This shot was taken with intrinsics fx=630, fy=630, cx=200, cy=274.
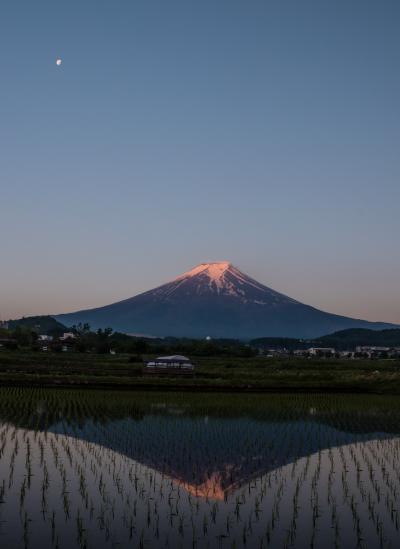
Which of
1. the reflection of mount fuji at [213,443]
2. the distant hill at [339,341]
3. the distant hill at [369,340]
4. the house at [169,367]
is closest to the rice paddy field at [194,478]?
the reflection of mount fuji at [213,443]

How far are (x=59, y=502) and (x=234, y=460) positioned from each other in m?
4.76

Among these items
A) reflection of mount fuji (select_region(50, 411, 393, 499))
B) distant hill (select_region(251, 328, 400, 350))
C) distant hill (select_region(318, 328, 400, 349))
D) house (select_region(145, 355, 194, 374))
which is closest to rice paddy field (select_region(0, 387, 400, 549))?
reflection of mount fuji (select_region(50, 411, 393, 499))

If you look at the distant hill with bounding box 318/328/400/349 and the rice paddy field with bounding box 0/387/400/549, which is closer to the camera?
the rice paddy field with bounding box 0/387/400/549

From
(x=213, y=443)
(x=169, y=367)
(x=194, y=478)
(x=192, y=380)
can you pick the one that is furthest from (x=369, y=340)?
(x=194, y=478)

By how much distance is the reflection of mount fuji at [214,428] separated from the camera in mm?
12289

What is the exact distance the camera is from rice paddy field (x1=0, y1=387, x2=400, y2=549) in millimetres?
7902

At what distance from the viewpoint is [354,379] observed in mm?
35688

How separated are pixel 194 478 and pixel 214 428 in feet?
21.5

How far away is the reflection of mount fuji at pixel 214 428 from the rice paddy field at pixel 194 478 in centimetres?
4

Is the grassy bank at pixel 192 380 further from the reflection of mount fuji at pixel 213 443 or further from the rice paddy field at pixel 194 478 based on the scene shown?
the reflection of mount fuji at pixel 213 443

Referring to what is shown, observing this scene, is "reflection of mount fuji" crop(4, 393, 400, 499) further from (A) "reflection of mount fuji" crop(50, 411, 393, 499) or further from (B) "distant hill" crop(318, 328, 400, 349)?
(B) "distant hill" crop(318, 328, 400, 349)

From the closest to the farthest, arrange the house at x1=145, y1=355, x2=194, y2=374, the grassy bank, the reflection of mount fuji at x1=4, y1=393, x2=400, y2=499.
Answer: the reflection of mount fuji at x1=4, y1=393, x2=400, y2=499, the grassy bank, the house at x1=145, y1=355, x2=194, y2=374

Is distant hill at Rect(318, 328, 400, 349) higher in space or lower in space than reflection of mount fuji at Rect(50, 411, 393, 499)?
higher

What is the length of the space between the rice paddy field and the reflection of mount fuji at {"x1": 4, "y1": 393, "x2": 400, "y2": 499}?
0.13 ft
